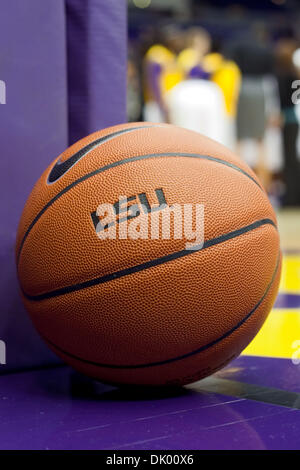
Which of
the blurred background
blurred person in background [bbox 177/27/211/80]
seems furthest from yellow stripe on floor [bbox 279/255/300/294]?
blurred person in background [bbox 177/27/211/80]

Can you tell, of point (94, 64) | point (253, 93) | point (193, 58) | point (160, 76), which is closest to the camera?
point (94, 64)

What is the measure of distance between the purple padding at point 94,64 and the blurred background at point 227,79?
5.55 metres

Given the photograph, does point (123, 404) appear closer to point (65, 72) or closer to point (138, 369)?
point (138, 369)

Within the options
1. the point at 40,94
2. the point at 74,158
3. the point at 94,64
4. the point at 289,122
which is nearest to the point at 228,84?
the point at 289,122

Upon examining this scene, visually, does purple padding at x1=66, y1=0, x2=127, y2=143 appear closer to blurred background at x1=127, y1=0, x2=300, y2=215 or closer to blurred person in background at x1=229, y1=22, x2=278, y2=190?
blurred background at x1=127, y1=0, x2=300, y2=215

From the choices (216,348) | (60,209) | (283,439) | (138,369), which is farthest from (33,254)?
(283,439)

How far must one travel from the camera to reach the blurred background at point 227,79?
324 inches

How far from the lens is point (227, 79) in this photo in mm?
8859

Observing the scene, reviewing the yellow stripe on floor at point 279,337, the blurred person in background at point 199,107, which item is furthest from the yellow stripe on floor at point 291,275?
the blurred person in background at point 199,107

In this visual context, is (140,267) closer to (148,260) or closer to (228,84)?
(148,260)

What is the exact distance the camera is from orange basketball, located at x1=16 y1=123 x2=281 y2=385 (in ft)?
5.49

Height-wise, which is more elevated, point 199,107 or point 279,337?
point 199,107

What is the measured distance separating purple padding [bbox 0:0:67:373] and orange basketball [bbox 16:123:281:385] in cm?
34

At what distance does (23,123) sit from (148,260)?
28.0 inches
